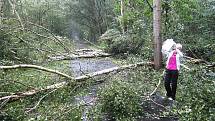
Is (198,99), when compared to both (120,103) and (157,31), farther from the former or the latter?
(157,31)

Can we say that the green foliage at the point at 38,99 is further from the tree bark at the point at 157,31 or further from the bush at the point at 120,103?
the tree bark at the point at 157,31

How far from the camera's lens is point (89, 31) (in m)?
44.6

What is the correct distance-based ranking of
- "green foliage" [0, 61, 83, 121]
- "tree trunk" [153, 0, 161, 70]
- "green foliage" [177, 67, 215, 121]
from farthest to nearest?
"tree trunk" [153, 0, 161, 70]
"green foliage" [0, 61, 83, 121]
"green foliage" [177, 67, 215, 121]

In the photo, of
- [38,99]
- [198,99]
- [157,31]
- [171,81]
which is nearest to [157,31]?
[157,31]

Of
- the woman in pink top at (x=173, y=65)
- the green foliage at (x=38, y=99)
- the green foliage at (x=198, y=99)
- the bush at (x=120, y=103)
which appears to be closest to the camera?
the green foliage at (x=198, y=99)

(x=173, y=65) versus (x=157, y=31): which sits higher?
(x=157, y=31)

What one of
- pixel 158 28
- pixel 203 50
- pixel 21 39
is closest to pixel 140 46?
pixel 203 50

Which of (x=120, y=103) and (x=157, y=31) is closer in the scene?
(x=120, y=103)

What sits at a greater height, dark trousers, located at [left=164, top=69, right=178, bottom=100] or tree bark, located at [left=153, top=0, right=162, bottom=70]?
tree bark, located at [left=153, top=0, right=162, bottom=70]


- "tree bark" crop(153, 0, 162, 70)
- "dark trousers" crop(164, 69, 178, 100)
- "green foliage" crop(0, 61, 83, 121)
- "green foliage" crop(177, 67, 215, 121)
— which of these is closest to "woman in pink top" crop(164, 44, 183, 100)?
"dark trousers" crop(164, 69, 178, 100)

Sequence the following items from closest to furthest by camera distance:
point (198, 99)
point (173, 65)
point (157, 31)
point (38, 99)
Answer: point (198, 99) → point (173, 65) → point (38, 99) → point (157, 31)

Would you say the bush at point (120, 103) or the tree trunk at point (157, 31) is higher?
the tree trunk at point (157, 31)

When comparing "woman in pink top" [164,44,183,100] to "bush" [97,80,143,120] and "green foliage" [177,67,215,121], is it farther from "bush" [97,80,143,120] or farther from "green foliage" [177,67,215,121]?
"bush" [97,80,143,120]

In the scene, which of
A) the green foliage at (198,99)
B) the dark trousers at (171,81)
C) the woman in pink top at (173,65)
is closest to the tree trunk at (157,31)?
the green foliage at (198,99)
